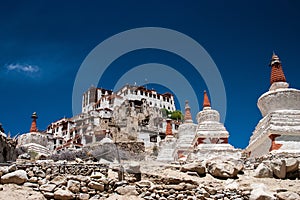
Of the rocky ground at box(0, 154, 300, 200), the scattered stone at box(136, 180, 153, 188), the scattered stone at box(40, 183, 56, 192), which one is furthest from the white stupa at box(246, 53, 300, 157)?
the scattered stone at box(40, 183, 56, 192)

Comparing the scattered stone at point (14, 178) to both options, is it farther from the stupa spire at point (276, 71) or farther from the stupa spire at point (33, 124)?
the stupa spire at point (33, 124)

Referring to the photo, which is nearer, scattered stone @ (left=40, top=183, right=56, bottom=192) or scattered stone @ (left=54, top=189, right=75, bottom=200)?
scattered stone @ (left=54, top=189, right=75, bottom=200)

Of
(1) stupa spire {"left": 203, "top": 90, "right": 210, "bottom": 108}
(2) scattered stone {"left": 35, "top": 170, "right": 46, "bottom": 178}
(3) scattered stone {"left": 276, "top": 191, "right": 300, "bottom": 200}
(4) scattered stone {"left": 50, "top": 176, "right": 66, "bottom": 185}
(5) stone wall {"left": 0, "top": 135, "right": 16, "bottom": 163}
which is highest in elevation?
(1) stupa spire {"left": 203, "top": 90, "right": 210, "bottom": 108}

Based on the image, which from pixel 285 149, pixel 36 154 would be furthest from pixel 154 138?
pixel 285 149

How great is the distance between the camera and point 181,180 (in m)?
10.0

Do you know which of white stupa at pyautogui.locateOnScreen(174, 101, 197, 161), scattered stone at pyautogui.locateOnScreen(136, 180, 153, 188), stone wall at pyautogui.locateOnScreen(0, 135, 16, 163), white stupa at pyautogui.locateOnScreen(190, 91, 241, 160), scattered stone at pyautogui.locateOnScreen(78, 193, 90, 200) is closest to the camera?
scattered stone at pyautogui.locateOnScreen(78, 193, 90, 200)

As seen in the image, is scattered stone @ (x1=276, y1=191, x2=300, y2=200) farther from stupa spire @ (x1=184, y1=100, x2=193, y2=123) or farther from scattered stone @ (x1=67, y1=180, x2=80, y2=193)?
stupa spire @ (x1=184, y1=100, x2=193, y2=123)

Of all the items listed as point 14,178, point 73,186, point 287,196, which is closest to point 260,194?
point 287,196

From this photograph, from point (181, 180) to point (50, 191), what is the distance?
4272 millimetres

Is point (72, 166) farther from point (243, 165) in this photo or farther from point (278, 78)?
point (278, 78)

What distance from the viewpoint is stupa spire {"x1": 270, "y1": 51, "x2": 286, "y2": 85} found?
739 inches

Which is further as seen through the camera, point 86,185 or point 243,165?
point 243,165

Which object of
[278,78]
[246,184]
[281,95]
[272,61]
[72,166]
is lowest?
[246,184]

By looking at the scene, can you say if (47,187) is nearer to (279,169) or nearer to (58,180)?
(58,180)
